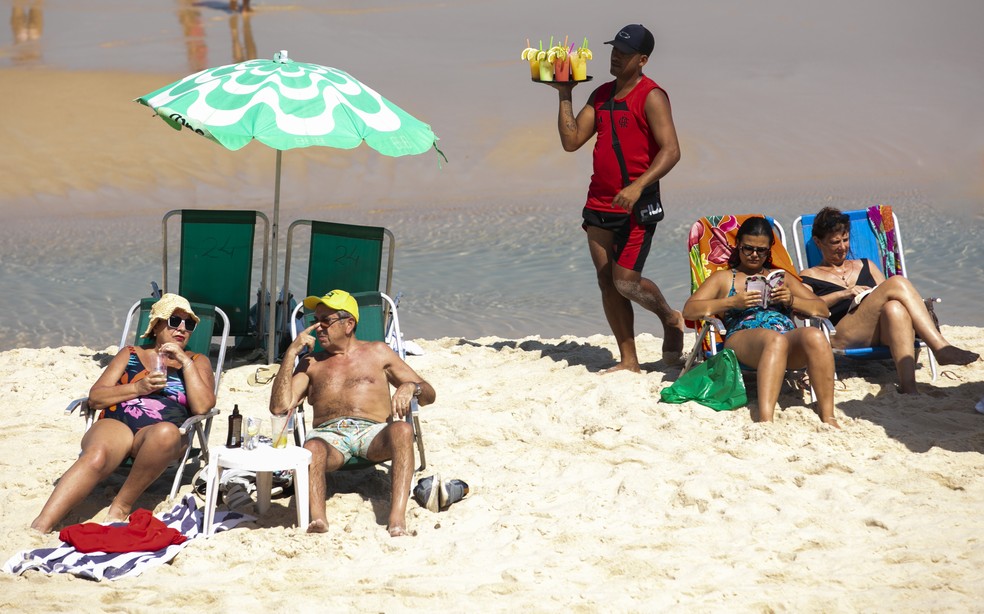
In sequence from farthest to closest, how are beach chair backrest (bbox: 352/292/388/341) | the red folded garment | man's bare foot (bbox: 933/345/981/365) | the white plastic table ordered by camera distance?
beach chair backrest (bbox: 352/292/388/341) < man's bare foot (bbox: 933/345/981/365) < the white plastic table < the red folded garment

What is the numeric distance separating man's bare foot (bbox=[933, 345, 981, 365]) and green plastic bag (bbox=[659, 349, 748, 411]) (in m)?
1.02

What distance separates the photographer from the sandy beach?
3.88m

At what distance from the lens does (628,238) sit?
20.8 ft

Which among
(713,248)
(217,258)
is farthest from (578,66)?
(217,258)

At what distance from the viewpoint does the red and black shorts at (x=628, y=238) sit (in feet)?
20.8

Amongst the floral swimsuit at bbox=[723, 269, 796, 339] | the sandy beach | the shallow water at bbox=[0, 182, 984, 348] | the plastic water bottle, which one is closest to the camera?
the sandy beach

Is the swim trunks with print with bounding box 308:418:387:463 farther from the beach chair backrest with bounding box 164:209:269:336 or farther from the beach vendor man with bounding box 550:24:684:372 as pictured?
the beach chair backrest with bounding box 164:209:269:336

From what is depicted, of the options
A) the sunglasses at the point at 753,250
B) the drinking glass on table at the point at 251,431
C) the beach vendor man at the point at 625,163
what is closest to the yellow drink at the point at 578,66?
the beach vendor man at the point at 625,163

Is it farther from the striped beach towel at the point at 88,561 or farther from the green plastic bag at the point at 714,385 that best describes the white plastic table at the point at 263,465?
the green plastic bag at the point at 714,385

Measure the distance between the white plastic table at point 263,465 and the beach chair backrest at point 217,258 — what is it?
8.60 feet

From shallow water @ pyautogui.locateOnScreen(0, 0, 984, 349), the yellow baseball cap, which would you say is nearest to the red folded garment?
the yellow baseball cap

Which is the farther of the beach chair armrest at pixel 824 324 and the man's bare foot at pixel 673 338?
the man's bare foot at pixel 673 338

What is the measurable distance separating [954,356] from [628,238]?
1.84 m

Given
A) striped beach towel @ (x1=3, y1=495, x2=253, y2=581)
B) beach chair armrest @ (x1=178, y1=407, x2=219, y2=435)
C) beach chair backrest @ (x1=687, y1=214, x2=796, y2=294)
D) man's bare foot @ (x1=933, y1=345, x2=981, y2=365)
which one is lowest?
striped beach towel @ (x1=3, y1=495, x2=253, y2=581)
